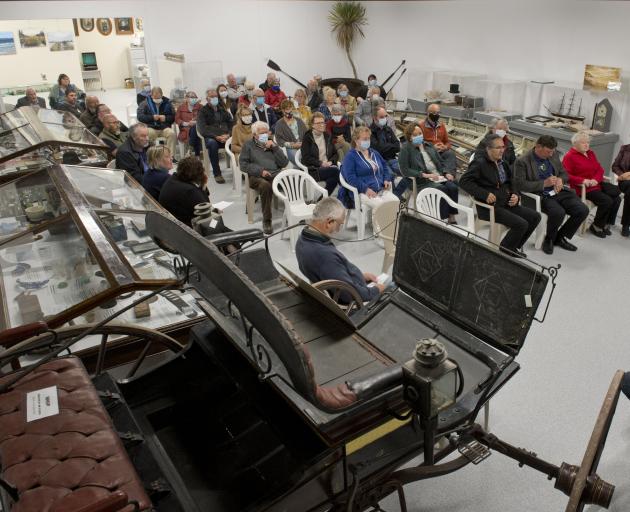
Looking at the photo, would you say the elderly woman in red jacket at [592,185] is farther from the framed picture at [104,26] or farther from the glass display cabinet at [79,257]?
the framed picture at [104,26]

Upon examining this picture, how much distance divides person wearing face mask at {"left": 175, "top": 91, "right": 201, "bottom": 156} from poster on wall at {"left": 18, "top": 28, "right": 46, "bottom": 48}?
238 inches

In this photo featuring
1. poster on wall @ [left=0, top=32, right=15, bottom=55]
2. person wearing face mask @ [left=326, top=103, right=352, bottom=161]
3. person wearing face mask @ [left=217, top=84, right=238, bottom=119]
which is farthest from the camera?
poster on wall @ [left=0, top=32, right=15, bottom=55]

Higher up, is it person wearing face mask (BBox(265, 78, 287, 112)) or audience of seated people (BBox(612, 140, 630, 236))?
person wearing face mask (BBox(265, 78, 287, 112))

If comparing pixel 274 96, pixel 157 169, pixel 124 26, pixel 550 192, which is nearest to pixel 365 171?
pixel 550 192

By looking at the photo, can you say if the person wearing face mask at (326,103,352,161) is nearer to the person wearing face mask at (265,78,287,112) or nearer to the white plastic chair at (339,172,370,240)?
the white plastic chair at (339,172,370,240)

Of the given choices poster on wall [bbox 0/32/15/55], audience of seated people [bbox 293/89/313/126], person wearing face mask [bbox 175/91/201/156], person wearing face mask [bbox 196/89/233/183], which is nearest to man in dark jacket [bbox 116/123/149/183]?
person wearing face mask [bbox 196/89/233/183]

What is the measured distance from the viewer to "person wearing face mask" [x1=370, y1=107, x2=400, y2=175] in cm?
756

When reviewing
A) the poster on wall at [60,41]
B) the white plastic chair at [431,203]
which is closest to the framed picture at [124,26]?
the poster on wall at [60,41]

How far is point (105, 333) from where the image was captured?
2908mm

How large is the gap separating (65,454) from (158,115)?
824 cm

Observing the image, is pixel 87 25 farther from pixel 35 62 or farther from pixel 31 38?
pixel 35 62

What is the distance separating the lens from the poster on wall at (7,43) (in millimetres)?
12742

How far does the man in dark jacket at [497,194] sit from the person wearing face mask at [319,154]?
6.65ft

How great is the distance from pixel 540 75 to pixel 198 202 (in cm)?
748
